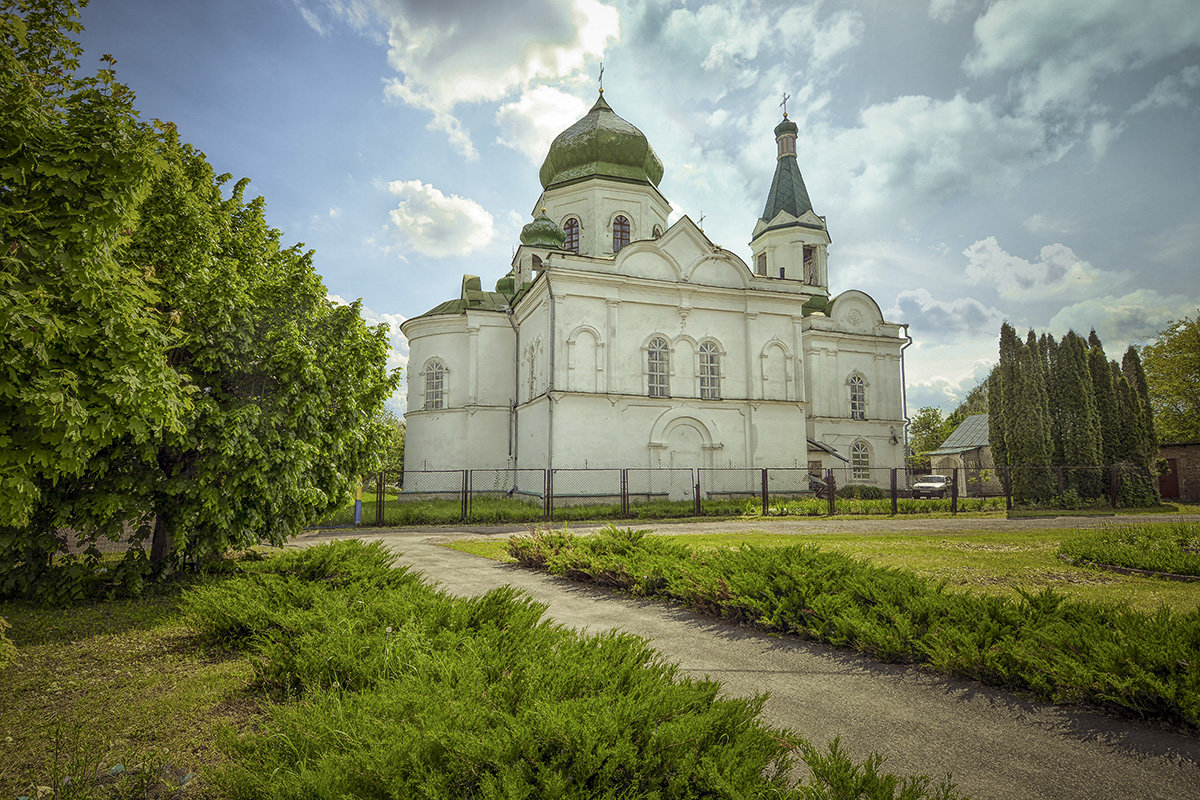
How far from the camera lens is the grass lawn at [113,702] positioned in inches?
127

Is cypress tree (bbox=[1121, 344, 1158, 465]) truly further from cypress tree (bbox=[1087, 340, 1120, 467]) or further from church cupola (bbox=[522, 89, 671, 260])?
church cupola (bbox=[522, 89, 671, 260])

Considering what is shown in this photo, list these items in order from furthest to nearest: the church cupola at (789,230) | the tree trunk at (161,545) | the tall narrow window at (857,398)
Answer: the church cupola at (789,230) → the tall narrow window at (857,398) → the tree trunk at (161,545)

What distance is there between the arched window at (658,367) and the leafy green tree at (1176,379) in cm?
3146

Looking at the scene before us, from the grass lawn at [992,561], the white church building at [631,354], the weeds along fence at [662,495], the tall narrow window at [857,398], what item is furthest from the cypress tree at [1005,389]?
the grass lawn at [992,561]

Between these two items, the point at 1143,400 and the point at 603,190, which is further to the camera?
the point at 603,190

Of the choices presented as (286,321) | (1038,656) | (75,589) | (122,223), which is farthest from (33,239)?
(1038,656)

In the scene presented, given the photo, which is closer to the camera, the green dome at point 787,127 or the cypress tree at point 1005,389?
the cypress tree at point 1005,389

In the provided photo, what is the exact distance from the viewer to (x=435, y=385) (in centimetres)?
3019

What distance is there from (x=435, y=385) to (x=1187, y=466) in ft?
118

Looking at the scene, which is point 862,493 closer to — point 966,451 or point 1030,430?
point 1030,430

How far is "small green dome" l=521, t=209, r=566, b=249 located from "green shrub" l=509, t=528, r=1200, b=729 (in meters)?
24.4

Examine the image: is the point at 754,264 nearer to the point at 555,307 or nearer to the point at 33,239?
the point at 555,307

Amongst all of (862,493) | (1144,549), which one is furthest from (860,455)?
(1144,549)

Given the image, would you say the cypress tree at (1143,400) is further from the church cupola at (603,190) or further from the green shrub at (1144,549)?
the church cupola at (603,190)
